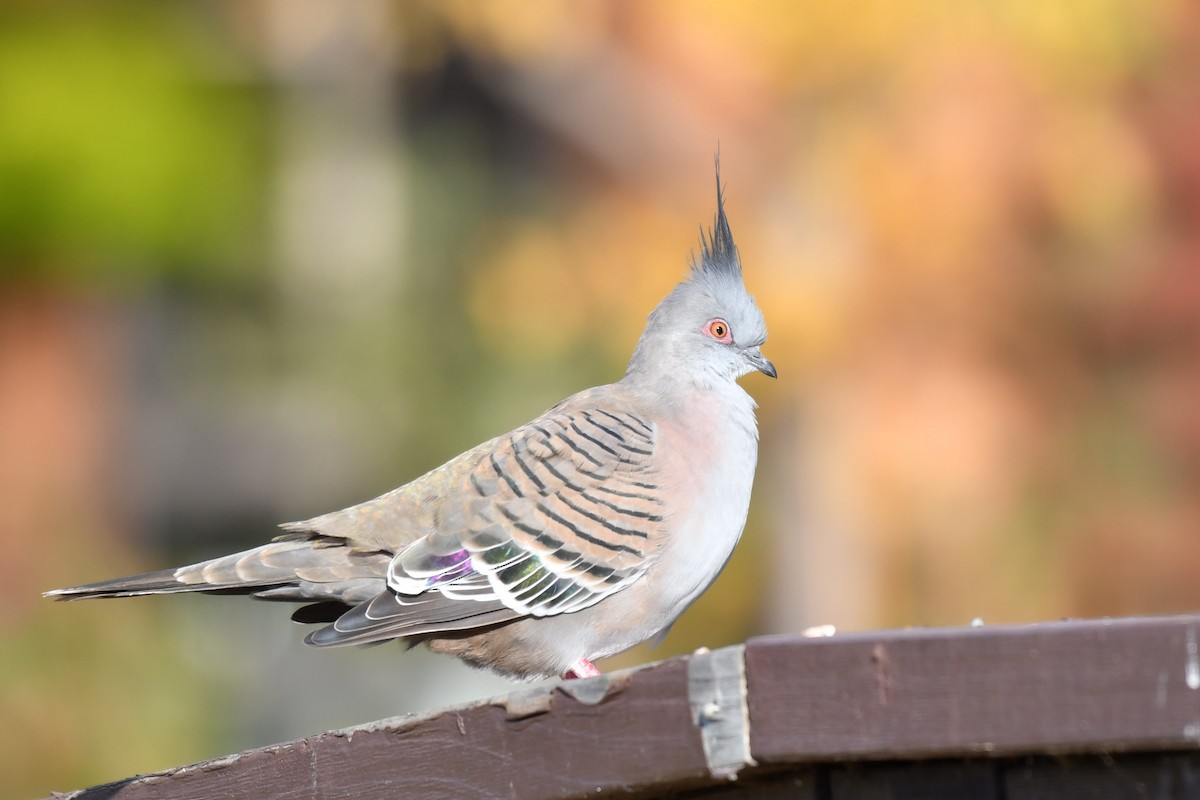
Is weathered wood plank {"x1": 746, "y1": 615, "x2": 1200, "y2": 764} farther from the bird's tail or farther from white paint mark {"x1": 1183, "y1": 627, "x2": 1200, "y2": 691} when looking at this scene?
the bird's tail

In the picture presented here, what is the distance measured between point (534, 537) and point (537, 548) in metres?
0.04

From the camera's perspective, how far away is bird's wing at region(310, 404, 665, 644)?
347 centimetres

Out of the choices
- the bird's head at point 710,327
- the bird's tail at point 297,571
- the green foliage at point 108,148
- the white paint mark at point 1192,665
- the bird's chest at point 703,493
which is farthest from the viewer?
the green foliage at point 108,148

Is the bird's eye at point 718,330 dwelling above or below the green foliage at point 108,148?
below

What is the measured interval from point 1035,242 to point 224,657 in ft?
18.5

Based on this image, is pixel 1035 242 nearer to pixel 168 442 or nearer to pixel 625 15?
pixel 625 15

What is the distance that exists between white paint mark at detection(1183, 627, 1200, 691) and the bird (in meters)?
1.77

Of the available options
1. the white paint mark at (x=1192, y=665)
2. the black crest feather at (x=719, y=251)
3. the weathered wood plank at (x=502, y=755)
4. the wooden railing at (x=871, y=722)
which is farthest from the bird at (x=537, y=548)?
the white paint mark at (x=1192, y=665)

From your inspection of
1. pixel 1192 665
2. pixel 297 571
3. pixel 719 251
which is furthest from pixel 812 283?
pixel 1192 665

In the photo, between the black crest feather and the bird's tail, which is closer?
the bird's tail

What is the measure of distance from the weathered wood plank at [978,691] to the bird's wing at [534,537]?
1.49 meters

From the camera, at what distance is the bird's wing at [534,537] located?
11.4ft

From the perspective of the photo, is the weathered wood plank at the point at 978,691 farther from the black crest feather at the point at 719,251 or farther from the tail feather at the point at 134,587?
the black crest feather at the point at 719,251

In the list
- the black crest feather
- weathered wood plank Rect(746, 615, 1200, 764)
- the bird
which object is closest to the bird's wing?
the bird
